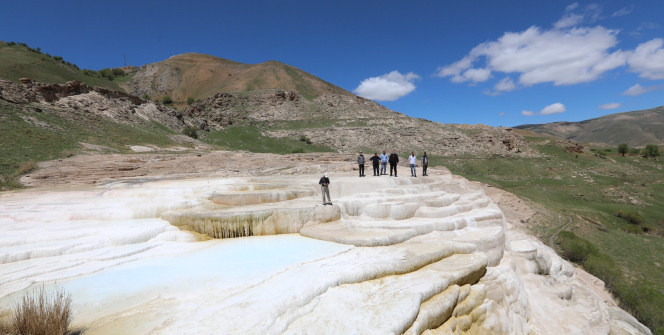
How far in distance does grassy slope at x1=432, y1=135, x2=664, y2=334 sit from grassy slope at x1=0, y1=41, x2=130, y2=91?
194 feet

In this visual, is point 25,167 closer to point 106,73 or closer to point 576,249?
point 576,249

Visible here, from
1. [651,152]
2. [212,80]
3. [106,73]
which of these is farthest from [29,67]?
[651,152]

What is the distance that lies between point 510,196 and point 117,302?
30485 mm

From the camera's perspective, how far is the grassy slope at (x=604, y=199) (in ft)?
61.7

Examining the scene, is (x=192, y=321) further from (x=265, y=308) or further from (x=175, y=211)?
(x=175, y=211)

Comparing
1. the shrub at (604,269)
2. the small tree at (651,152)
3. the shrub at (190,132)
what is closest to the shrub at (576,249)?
the shrub at (604,269)

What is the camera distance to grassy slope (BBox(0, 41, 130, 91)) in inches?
1748

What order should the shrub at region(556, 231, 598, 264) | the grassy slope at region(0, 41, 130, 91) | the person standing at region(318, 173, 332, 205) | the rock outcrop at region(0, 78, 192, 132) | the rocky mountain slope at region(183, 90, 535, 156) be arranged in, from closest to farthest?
1. the person standing at region(318, 173, 332, 205)
2. the shrub at region(556, 231, 598, 264)
3. the rock outcrop at region(0, 78, 192, 132)
4. the grassy slope at region(0, 41, 130, 91)
5. the rocky mountain slope at region(183, 90, 535, 156)

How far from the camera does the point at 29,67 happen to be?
4800cm

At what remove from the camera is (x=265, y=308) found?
188 inches

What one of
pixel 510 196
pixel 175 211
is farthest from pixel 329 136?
pixel 175 211

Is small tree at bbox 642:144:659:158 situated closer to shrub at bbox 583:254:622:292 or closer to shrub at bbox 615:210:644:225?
shrub at bbox 615:210:644:225

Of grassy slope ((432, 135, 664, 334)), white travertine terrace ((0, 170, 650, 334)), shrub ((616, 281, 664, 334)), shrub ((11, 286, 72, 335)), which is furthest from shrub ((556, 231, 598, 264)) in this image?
shrub ((11, 286, 72, 335))

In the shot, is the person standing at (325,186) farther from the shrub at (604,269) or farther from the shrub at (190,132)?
the shrub at (190,132)
